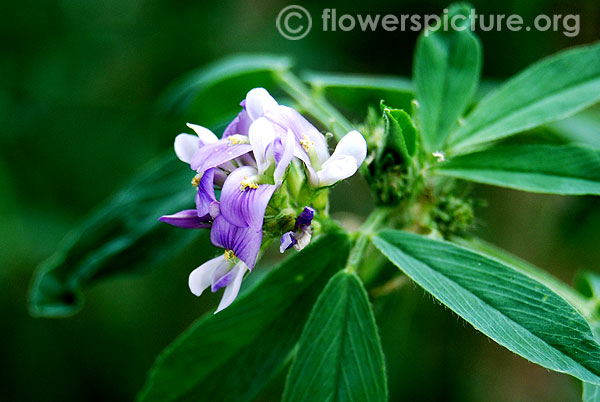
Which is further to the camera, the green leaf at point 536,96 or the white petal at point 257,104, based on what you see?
the green leaf at point 536,96

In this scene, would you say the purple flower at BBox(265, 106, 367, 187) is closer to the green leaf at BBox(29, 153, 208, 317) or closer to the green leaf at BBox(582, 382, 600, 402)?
the green leaf at BBox(29, 153, 208, 317)

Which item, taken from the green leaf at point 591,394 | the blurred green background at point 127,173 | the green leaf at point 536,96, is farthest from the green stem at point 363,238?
the blurred green background at point 127,173

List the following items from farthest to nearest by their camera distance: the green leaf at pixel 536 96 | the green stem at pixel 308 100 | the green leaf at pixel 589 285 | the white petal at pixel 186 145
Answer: the green stem at pixel 308 100, the green leaf at pixel 589 285, the green leaf at pixel 536 96, the white petal at pixel 186 145

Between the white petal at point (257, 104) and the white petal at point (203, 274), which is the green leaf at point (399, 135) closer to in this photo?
the white petal at point (257, 104)

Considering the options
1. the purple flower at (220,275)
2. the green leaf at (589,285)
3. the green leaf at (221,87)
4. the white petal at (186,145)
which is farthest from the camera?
the green leaf at (221,87)

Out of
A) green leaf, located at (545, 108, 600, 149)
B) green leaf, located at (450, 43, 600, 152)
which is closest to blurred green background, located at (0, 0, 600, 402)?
green leaf, located at (545, 108, 600, 149)

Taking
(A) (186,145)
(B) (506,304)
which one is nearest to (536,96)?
(B) (506,304)

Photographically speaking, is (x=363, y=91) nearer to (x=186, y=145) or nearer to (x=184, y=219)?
(x=186, y=145)
